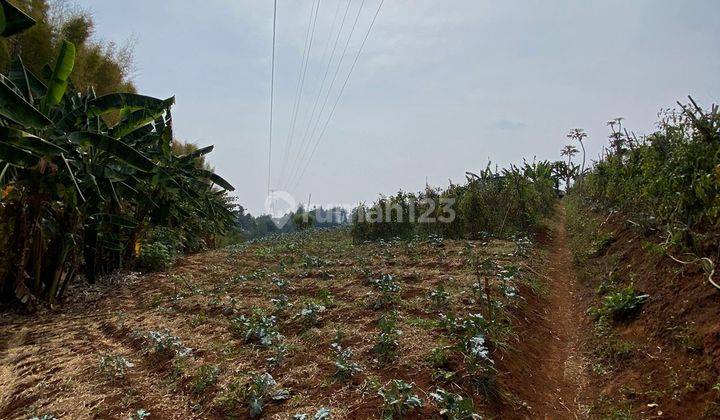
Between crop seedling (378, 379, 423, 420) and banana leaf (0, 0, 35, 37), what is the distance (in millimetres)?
4950

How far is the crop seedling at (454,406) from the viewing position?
2773 millimetres

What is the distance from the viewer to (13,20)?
4.33 metres

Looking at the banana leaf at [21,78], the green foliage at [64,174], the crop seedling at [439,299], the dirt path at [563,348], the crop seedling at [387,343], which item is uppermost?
the banana leaf at [21,78]

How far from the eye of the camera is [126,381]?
153 inches

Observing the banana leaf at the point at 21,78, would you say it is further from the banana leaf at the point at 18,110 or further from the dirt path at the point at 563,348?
the dirt path at the point at 563,348

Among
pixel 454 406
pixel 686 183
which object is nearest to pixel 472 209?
pixel 686 183

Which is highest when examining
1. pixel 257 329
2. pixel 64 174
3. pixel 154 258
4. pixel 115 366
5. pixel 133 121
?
pixel 133 121

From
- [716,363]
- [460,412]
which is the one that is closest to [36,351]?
[460,412]

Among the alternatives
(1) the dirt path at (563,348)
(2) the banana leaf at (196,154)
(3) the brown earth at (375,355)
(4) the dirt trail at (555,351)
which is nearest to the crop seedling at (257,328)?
(3) the brown earth at (375,355)

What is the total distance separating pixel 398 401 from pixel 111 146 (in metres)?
5.55

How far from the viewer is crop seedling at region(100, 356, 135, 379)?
4004mm

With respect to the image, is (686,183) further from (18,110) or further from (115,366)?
(18,110)

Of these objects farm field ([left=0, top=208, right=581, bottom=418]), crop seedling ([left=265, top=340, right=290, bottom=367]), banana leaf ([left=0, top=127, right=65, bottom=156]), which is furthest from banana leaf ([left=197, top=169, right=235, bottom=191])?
crop seedling ([left=265, top=340, right=290, bottom=367])

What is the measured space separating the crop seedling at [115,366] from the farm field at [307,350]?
0.04 ft
